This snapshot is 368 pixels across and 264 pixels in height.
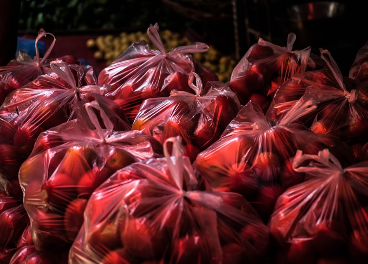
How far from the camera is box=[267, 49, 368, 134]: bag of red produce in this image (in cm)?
110

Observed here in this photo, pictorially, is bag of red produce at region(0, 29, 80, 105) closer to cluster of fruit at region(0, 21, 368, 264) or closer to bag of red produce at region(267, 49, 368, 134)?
cluster of fruit at region(0, 21, 368, 264)

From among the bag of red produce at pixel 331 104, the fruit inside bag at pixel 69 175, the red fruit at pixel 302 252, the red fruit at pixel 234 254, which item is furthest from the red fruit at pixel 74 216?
the bag of red produce at pixel 331 104

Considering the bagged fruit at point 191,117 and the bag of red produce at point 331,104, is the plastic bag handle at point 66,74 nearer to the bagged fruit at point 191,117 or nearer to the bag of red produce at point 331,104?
the bagged fruit at point 191,117

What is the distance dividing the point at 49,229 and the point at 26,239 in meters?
0.25

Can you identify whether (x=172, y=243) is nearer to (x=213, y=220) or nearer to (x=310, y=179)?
(x=213, y=220)

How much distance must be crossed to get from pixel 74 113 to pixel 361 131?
28.8 inches

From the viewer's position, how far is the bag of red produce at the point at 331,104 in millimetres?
1098

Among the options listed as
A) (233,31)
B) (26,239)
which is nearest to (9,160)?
(26,239)

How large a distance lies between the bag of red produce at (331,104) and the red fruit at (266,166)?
234mm

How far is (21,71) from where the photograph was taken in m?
1.59

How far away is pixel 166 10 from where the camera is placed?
542 centimetres

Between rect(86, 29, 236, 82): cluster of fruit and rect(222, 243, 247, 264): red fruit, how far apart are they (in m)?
3.33

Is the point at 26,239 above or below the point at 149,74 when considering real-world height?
below

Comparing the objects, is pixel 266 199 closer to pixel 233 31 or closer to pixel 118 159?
pixel 118 159
